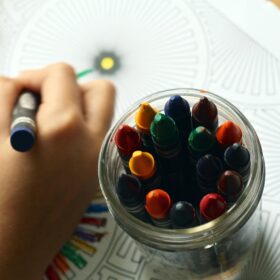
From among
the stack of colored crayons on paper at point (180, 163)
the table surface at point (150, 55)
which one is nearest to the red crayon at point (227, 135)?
the stack of colored crayons on paper at point (180, 163)

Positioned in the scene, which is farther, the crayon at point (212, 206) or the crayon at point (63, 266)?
the crayon at point (63, 266)

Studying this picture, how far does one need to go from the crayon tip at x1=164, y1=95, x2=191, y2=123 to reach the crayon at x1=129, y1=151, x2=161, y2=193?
34 mm

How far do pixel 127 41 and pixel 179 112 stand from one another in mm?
262

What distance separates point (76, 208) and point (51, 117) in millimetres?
91

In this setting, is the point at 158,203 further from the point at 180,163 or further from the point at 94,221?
the point at 94,221

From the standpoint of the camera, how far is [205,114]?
38 centimetres

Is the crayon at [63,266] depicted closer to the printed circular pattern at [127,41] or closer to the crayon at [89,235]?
the crayon at [89,235]

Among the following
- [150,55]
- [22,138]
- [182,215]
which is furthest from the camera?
[150,55]

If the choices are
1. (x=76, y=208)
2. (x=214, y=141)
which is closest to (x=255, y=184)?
(x=214, y=141)

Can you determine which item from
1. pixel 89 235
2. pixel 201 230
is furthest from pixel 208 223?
pixel 89 235

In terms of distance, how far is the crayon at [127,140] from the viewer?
38cm

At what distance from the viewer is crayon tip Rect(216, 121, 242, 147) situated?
374 millimetres

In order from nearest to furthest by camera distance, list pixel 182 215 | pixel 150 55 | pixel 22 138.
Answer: pixel 182 215
pixel 22 138
pixel 150 55

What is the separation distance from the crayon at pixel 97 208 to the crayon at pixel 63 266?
0.17 ft
